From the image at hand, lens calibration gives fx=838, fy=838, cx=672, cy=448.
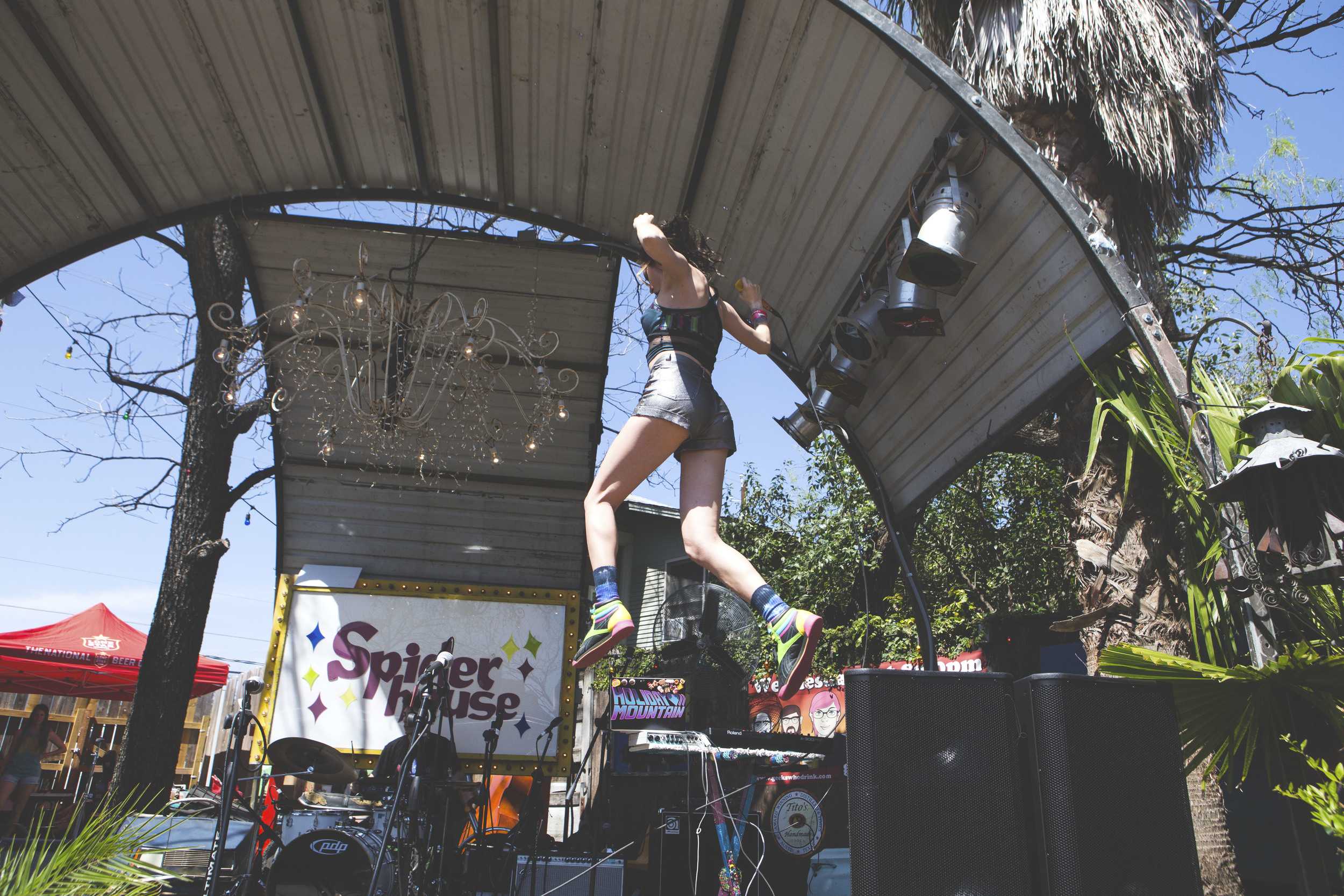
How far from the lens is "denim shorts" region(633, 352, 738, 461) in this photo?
9.13 feet

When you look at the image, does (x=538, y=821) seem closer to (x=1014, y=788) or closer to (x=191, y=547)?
(x=1014, y=788)

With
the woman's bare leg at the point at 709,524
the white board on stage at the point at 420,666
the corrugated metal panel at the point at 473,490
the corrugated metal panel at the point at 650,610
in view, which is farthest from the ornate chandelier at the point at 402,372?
the woman's bare leg at the point at 709,524

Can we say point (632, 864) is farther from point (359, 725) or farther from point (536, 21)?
point (536, 21)

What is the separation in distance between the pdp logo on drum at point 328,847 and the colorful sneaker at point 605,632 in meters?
3.71

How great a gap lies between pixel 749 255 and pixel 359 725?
4.38 metres

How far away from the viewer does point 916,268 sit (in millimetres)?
3361

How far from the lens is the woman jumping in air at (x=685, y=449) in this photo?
2516mm

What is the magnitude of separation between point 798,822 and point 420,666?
3019 mm

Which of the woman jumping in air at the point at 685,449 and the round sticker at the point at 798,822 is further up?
the woman jumping in air at the point at 685,449

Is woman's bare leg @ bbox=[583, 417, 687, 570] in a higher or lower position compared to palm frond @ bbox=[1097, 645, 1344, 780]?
higher

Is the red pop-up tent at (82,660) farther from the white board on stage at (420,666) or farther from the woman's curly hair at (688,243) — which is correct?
the woman's curly hair at (688,243)

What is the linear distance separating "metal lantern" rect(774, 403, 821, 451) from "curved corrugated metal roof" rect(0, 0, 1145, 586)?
25cm

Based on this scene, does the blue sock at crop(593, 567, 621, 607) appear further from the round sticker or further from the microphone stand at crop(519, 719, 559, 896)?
the round sticker

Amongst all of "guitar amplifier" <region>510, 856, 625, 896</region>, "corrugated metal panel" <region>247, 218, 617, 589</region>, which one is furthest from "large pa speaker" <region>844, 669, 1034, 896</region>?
"corrugated metal panel" <region>247, 218, 617, 589</region>
